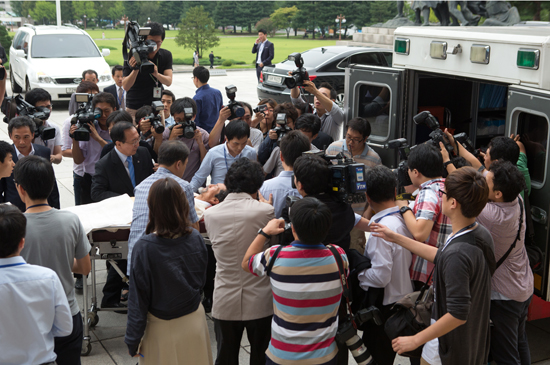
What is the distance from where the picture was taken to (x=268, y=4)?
75750 millimetres

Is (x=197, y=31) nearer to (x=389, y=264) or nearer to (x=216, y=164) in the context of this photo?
(x=216, y=164)

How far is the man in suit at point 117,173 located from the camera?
5.17 meters

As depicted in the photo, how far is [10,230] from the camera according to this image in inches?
111

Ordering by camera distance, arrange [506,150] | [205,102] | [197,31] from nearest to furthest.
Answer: [506,150] < [205,102] < [197,31]

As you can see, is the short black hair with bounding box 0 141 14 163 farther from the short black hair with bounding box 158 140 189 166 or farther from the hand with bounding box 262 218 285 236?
the hand with bounding box 262 218 285 236

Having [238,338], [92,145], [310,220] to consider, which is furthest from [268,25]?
[310,220]

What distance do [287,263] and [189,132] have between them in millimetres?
3011

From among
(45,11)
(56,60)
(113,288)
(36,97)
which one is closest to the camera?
(113,288)

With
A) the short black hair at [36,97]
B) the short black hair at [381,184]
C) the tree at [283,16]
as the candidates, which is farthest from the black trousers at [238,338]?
the tree at [283,16]

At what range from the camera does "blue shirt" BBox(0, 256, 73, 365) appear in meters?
2.82

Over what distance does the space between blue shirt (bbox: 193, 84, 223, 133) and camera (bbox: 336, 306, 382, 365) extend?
4.80m

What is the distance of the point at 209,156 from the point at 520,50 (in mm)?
2910

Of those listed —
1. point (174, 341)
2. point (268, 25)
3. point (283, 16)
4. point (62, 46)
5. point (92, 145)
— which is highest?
point (283, 16)

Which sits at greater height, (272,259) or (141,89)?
(141,89)
